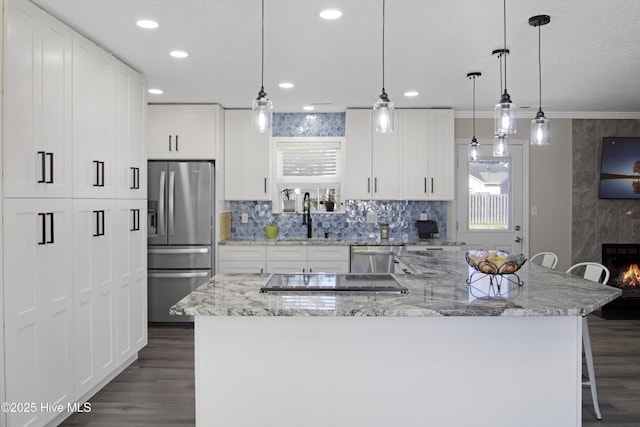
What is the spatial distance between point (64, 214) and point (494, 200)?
4932 millimetres

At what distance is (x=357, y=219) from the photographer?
6.37 metres

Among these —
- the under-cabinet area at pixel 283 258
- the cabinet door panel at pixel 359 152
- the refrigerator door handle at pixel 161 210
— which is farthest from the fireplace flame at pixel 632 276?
the refrigerator door handle at pixel 161 210

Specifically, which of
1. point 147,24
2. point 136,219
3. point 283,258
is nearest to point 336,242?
point 283,258

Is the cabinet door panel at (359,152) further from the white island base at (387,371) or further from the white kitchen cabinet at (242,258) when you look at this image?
the white island base at (387,371)

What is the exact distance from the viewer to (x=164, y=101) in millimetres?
5621

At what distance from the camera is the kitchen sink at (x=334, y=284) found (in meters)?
2.56

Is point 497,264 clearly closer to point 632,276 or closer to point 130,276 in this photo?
point 130,276

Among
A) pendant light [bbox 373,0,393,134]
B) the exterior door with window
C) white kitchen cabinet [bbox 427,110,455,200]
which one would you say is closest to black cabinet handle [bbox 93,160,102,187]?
pendant light [bbox 373,0,393,134]

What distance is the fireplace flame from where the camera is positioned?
20.8 feet

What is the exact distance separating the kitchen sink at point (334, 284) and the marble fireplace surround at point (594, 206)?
14.2ft

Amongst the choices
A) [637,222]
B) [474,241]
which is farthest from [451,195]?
[637,222]

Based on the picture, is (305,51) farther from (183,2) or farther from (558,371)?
(558,371)

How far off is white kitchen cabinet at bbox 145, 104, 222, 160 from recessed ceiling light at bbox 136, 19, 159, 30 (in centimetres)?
245

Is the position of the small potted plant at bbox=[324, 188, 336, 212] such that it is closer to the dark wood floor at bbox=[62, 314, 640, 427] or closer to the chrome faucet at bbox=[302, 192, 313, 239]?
the chrome faucet at bbox=[302, 192, 313, 239]
